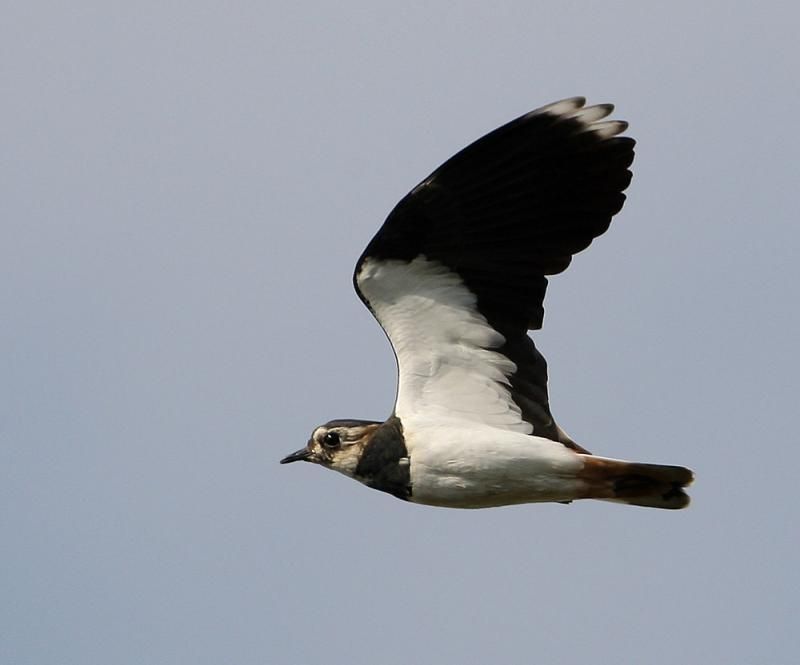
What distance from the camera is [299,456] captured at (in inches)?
639

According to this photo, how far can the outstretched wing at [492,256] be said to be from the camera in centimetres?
1521

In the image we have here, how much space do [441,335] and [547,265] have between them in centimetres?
79

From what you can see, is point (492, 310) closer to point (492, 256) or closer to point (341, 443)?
point (492, 256)

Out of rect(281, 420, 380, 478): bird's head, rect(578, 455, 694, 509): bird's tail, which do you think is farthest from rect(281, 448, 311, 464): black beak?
rect(578, 455, 694, 509): bird's tail

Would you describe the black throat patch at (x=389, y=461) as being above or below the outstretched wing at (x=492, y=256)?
below

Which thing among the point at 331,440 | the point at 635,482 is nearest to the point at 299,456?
the point at 331,440

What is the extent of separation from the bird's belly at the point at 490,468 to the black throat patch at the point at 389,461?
59 millimetres

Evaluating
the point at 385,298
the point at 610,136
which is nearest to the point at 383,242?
the point at 385,298

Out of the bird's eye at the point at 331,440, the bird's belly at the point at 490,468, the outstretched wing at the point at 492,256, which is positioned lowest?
the bird's belly at the point at 490,468

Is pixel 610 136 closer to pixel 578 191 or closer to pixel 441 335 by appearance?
pixel 578 191

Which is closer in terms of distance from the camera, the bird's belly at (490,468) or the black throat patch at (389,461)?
the bird's belly at (490,468)

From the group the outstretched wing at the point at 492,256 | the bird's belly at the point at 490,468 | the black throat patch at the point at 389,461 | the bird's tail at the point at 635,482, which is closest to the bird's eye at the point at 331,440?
the black throat patch at the point at 389,461

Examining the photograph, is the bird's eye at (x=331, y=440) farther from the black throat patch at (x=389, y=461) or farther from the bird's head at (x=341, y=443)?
the black throat patch at (x=389, y=461)

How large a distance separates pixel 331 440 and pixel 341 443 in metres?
0.09
